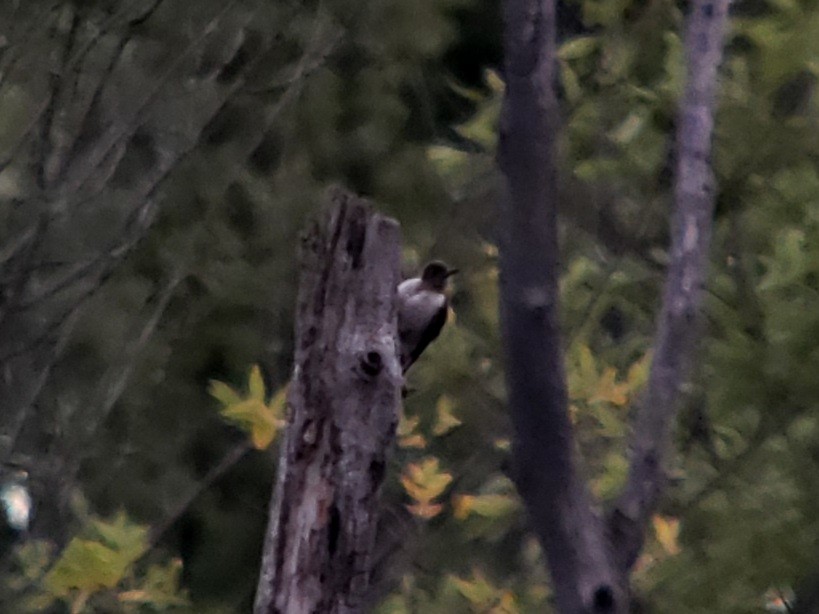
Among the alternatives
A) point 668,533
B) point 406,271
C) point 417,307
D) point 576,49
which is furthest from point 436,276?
point 406,271

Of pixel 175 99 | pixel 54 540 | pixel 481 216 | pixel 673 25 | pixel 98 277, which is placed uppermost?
pixel 673 25

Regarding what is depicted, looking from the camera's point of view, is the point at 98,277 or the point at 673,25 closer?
the point at 673,25

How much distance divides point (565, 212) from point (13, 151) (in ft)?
7.46

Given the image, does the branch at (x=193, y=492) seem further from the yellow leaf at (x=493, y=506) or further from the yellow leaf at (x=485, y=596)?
the yellow leaf at (x=493, y=506)

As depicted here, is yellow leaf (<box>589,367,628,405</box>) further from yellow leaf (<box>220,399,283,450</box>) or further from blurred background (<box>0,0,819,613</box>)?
yellow leaf (<box>220,399,283,450</box>)

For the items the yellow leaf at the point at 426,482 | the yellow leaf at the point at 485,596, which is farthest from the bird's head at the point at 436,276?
the yellow leaf at the point at 485,596

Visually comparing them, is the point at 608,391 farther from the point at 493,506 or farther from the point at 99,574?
the point at 99,574

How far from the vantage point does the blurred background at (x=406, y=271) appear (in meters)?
5.41

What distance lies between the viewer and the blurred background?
5410 mm

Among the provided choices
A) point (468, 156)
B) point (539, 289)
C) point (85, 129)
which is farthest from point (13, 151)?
point (539, 289)

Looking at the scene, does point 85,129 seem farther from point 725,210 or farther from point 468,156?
point 725,210

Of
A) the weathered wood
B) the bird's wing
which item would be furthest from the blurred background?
the bird's wing

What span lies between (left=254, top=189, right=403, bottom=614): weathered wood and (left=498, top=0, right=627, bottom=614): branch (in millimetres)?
286

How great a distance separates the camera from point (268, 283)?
8195mm
